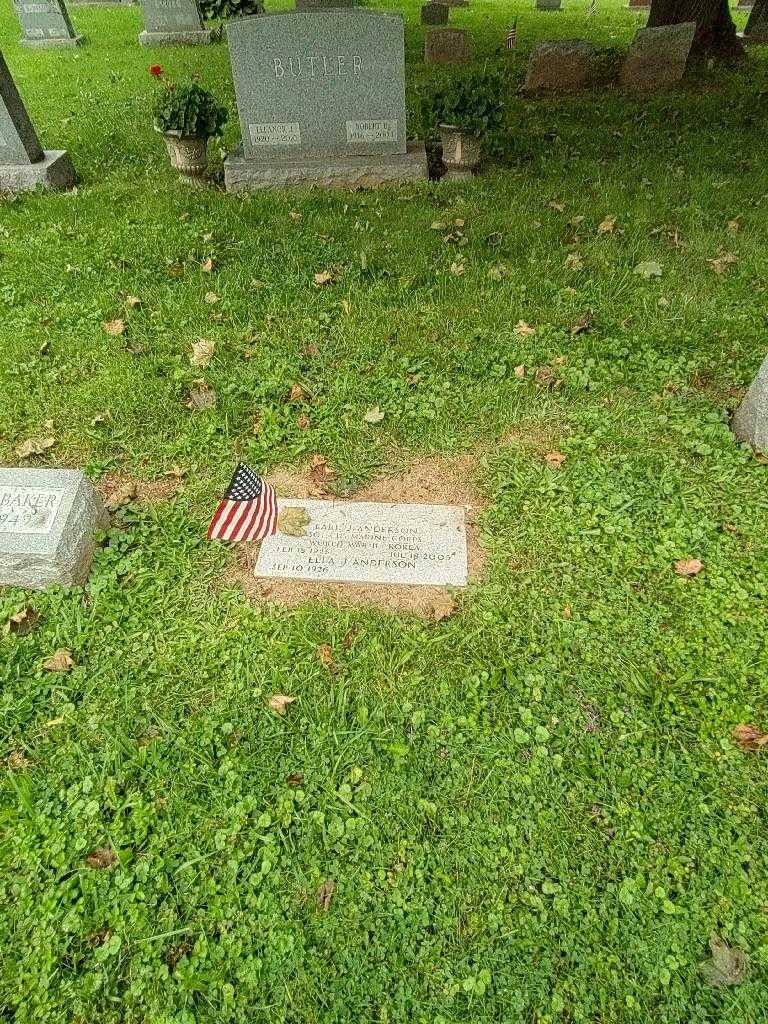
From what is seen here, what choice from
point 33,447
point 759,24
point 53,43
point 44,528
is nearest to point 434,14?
point 759,24

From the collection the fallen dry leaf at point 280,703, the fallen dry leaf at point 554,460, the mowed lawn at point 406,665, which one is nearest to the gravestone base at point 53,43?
the mowed lawn at point 406,665

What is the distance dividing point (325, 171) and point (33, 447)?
15.1 feet

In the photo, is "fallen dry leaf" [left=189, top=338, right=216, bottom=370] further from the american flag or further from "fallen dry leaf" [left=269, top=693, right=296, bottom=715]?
"fallen dry leaf" [left=269, top=693, right=296, bottom=715]

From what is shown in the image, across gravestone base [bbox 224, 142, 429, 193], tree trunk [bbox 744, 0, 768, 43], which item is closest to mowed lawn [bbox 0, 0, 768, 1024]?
gravestone base [bbox 224, 142, 429, 193]

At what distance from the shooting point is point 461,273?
532 cm

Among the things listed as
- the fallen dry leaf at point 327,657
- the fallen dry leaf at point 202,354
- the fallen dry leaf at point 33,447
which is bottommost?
the fallen dry leaf at point 327,657

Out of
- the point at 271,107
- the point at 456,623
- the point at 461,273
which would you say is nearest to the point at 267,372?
the point at 461,273

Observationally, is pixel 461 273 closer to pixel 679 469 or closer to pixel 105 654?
pixel 679 469

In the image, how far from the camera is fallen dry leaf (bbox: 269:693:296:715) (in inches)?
106

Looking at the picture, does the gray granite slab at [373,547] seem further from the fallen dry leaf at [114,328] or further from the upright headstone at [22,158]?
the upright headstone at [22,158]

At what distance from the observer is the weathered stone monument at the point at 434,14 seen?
14.0 m

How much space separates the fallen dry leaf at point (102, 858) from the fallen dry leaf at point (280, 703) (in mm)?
788

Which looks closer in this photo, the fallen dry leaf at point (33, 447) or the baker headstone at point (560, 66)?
the fallen dry leaf at point (33, 447)

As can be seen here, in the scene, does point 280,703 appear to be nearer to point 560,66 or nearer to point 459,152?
point 459,152
